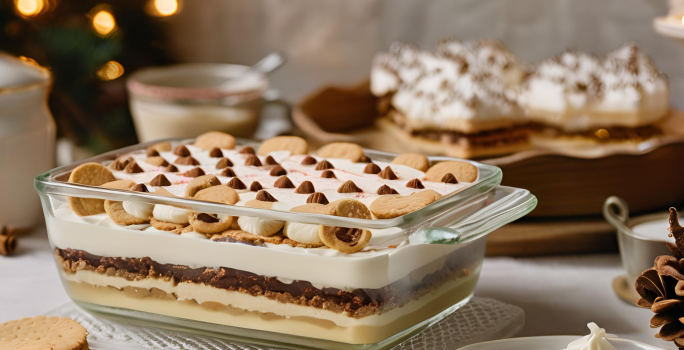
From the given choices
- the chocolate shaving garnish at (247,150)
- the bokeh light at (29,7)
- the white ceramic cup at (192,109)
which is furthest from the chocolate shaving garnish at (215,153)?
the bokeh light at (29,7)

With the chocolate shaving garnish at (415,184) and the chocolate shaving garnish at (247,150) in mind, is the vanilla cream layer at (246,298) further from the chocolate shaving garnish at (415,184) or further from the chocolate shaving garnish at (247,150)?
the chocolate shaving garnish at (247,150)

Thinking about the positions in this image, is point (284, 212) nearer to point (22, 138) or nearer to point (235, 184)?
point (235, 184)

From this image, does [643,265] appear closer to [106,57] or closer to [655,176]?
[655,176]

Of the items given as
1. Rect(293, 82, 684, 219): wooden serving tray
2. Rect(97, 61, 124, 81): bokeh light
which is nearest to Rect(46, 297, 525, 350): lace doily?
Rect(293, 82, 684, 219): wooden serving tray

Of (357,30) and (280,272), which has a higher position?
(357,30)

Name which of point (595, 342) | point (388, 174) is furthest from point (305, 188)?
point (595, 342)

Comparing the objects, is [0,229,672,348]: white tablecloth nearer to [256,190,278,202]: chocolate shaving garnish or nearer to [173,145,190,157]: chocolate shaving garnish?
[173,145,190,157]: chocolate shaving garnish

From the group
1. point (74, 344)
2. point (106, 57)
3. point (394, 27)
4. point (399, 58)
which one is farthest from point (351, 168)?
point (394, 27)
